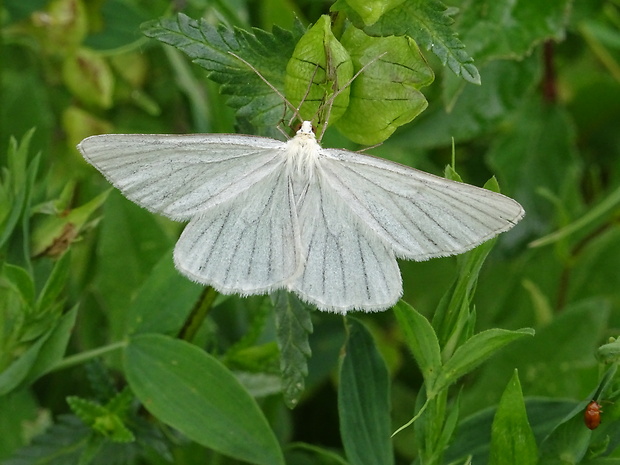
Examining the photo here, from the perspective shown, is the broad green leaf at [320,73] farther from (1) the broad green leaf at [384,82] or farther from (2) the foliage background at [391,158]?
(2) the foliage background at [391,158]

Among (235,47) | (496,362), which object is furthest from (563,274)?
(235,47)

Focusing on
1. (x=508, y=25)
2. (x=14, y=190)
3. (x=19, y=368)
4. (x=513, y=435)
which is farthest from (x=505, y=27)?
(x=19, y=368)

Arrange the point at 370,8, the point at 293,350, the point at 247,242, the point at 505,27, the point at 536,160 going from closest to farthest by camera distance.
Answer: the point at 370,8
the point at 293,350
the point at 247,242
the point at 505,27
the point at 536,160

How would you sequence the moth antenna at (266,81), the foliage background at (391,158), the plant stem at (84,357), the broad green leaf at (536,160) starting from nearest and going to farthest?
the moth antenna at (266,81) → the plant stem at (84,357) → the foliage background at (391,158) → the broad green leaf at (536,160)

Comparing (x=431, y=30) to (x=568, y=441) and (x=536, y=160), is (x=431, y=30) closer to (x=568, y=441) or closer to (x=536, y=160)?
(x=568, y=441)

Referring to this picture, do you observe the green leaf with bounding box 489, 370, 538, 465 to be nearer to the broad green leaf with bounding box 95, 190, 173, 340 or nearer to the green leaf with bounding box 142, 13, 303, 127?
the green leaf with bounding box 142, 13, 303, 127

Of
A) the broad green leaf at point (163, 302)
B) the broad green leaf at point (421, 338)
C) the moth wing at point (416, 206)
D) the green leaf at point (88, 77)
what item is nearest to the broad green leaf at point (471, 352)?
the broad green leaf at point (421, 338)

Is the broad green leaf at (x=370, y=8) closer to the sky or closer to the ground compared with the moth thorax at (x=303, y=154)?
closer to the sky
